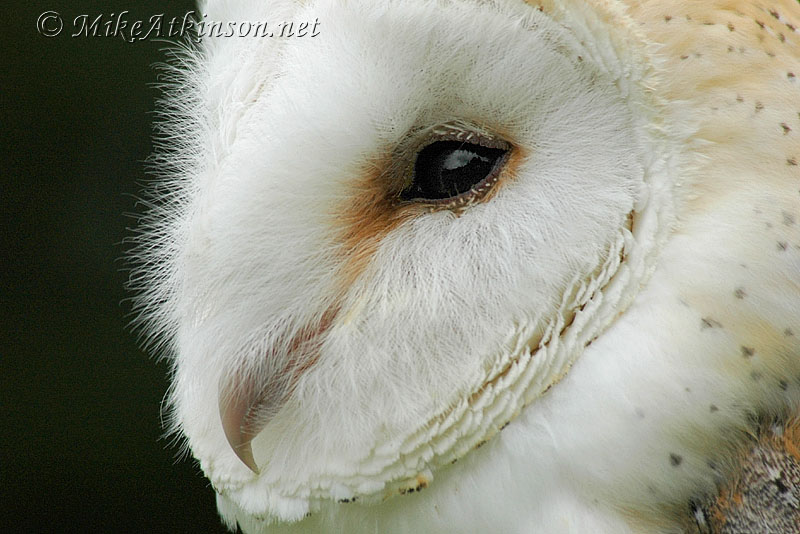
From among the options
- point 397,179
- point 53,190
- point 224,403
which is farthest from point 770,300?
point 53,190

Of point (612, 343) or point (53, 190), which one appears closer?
point (612, 343)

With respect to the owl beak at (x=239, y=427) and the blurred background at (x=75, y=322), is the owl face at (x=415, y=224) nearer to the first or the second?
the owl beak at (x=239, y=427)

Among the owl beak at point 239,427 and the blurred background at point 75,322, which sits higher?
the owl beak at point 239,427

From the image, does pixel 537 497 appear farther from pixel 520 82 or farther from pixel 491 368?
pixel 520 82

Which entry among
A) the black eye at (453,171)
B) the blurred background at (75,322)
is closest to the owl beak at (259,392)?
the black eye at (453,171)

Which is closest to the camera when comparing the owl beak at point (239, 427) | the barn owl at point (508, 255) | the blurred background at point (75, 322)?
the barn owl at point (508, 255)

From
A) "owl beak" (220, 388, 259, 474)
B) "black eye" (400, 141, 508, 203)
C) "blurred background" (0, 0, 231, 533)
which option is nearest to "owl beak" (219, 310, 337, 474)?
"owl beak" (220, 388, 259, 474)

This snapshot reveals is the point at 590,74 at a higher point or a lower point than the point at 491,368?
higher
